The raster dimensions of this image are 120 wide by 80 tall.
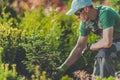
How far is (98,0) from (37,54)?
426cm

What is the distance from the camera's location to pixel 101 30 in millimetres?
7371

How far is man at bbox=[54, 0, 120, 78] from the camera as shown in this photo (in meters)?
7.14

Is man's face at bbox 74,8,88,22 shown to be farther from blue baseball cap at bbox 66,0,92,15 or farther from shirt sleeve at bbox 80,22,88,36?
shirt sleeve at bbox 80,22,88,36

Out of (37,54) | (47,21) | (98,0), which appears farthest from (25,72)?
(98,0)

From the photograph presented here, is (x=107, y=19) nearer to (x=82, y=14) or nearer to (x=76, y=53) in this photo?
(x=82, y=14)

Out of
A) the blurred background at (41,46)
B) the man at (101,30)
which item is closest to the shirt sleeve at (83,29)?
the man at (101,30)

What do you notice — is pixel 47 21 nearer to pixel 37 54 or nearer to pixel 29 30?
pixel 29 30

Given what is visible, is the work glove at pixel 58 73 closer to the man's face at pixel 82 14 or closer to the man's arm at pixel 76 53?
the man's arm at pixel 76 53

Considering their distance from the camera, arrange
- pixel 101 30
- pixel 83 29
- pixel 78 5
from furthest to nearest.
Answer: pixel 83 29
pixel 101 30
pixel 78 5

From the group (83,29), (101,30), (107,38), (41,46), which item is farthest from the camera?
(41,46)

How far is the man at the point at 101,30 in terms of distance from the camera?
7.14 metres

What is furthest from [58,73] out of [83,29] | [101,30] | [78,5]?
[78,5]

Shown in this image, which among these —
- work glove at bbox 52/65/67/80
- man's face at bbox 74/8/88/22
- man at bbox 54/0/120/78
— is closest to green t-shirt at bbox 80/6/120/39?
man at bbox 54/0/120/78

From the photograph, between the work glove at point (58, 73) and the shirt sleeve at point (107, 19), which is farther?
the work glove at point (58, 73)
